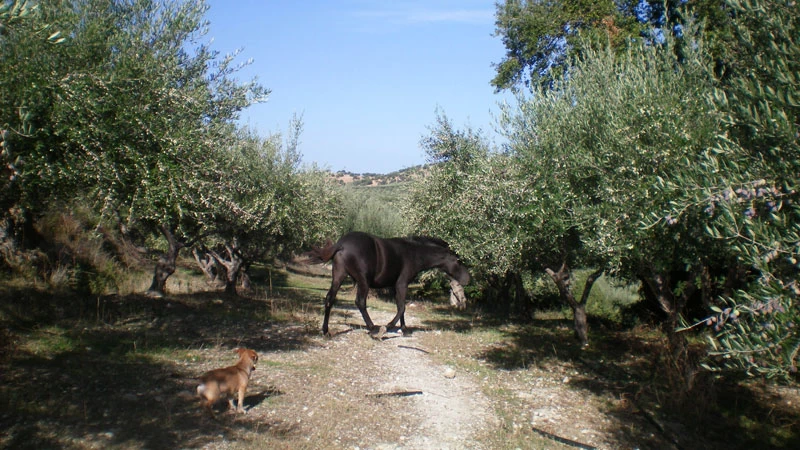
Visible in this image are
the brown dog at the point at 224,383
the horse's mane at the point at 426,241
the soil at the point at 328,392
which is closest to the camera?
the soil at the point at 328,392

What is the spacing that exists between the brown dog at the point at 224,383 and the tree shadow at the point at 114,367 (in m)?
0.28

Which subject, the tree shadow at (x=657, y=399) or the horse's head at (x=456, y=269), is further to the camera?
the horse's head at (x=456, y=269)

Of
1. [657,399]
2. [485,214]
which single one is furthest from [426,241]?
[657,399]

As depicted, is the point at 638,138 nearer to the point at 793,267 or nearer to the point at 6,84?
the point at 793,267

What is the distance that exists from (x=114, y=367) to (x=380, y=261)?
6.14m

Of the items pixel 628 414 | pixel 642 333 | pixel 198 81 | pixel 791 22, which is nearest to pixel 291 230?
pixel 198 81

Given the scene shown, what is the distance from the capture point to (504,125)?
11359 millimetres

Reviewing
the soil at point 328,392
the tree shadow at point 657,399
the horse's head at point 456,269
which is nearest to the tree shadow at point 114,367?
the soil at point 328,392

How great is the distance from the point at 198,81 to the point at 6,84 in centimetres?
309

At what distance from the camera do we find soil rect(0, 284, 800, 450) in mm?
6523

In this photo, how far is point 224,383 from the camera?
681cm

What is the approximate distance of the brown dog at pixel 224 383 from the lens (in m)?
6.66

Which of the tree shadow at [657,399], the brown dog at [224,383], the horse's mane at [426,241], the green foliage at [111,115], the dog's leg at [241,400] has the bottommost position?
the tree shadow at [657,399]

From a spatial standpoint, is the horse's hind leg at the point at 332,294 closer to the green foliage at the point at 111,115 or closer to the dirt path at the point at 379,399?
the dirt path at the point at 379,399
